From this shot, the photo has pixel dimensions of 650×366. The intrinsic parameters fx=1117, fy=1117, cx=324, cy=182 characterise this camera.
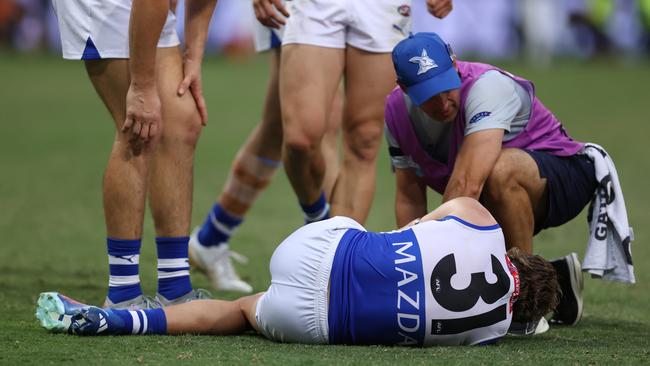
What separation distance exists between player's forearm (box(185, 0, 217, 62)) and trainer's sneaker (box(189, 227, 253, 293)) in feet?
4.48

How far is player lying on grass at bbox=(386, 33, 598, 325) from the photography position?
4492 mm

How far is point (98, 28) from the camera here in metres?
4.44

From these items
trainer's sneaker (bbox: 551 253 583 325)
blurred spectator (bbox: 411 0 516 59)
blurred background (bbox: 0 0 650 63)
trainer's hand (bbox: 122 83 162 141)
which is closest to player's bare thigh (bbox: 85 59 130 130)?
trainer's hand (bbox: 122 83 162 141)

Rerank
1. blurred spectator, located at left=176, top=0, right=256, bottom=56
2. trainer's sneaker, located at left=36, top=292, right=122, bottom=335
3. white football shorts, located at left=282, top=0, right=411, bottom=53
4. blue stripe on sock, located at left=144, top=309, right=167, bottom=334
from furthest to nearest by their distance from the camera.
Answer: blurred spectator, located at left=176, top=0, right=256, bottom=56 < white football shorts, located at left=282, top=0, right=411, bottom=53 < blue stripe on sock, located at left=144, top=309, right=167, bottom=334 < trainer's sneaker, located at left=36, top=292, right=122, bottom=335

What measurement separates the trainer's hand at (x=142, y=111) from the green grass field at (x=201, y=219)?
84 centimetres

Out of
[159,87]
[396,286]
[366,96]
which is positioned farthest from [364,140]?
[396,286]

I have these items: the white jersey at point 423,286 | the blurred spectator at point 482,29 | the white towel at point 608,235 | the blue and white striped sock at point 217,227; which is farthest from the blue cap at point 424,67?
the blurred spectator at point 482,29

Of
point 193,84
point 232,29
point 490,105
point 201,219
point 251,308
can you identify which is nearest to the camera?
point 251,308

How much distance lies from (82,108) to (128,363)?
1218 cm

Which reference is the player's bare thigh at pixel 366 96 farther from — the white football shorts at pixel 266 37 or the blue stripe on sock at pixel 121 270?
the blue stripe on sock at pixel 121 270

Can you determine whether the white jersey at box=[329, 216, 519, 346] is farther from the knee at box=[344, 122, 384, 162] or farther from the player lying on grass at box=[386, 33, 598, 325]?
the knee at box=[344, 122, 384, 162]

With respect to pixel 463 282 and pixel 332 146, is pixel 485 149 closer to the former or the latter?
pixel 463 282

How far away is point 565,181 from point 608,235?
0.29m

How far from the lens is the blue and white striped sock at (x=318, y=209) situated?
19.1ft
